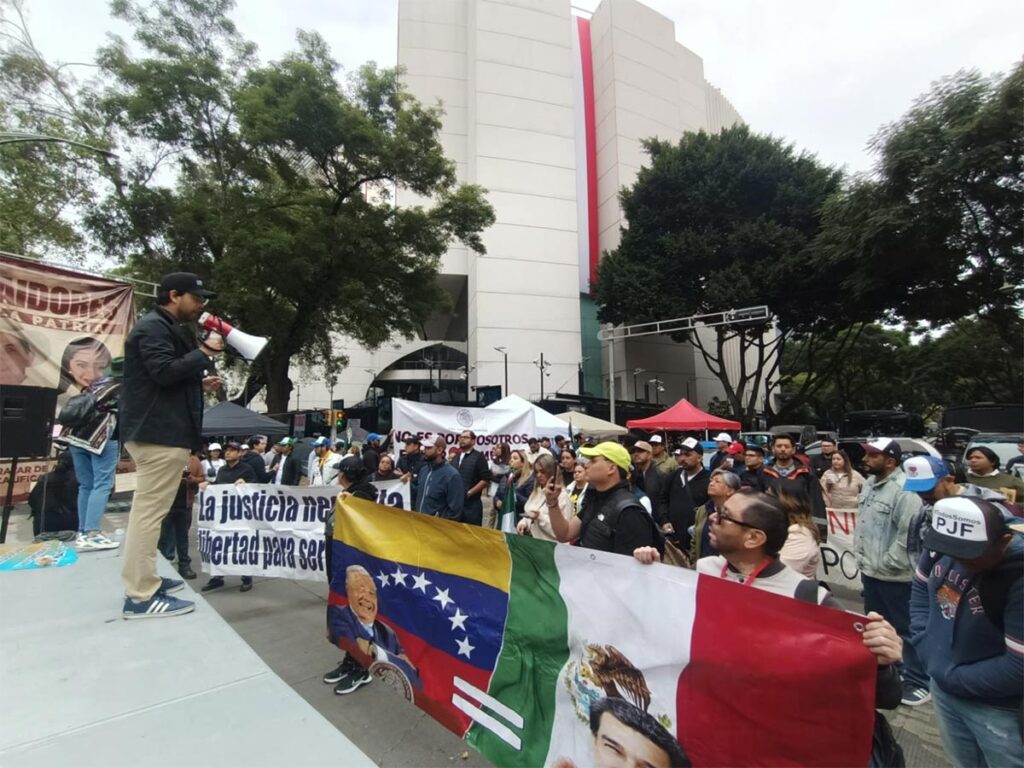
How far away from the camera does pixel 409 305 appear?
79.5ft

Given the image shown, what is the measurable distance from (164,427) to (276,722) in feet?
5.40

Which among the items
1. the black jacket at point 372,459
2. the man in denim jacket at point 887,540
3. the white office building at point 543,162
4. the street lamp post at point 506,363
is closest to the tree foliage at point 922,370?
the white office building at point 543,162

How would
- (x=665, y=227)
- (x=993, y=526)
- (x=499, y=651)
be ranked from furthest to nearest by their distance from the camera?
(x=665, y=227) → (x=499, y=651) → (x=993, y=526)

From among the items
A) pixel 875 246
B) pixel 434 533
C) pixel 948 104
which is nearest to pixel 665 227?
pixel 875 246

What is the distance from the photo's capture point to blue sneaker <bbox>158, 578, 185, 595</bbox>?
9.56 ft

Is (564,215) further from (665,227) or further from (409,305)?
(409,305)

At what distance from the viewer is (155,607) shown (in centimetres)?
268

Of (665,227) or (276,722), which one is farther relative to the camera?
(665,227)

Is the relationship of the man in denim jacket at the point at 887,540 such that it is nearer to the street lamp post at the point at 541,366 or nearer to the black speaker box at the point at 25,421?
the black speaker box at the point at 25,421

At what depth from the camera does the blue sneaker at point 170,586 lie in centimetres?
291

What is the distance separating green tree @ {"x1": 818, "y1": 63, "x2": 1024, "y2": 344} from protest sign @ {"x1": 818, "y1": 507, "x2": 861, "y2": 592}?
19022 mm

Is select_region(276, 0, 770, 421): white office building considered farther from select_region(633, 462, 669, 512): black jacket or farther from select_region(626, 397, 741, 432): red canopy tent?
select_region(633, 462, 669, 512): black jacket

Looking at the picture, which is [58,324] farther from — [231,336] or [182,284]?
[231,336]

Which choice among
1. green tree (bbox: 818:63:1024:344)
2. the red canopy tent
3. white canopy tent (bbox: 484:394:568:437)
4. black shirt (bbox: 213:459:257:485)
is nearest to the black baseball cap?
black shirt (bbox: 213:459:257:485)
